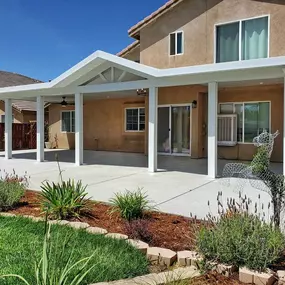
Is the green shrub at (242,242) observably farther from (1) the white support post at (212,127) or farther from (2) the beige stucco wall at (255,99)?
(2) the beige stucco wall at (255,99)

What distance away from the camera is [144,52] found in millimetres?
18359

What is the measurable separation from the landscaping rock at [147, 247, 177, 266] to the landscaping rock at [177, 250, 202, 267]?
0.30ft

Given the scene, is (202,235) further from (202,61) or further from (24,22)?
(24,22)

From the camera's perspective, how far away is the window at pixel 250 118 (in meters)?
16.1

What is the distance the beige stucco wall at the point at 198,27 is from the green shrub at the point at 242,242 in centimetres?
1193

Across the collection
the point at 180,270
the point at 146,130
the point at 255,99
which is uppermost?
the point at 255,99

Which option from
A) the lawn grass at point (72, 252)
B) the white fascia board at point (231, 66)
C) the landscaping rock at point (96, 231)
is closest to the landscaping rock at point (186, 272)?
the lawn grass at point (72, 252)

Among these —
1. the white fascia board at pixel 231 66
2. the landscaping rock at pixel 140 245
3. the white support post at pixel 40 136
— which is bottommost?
the landscaping rock at pixel 140 245

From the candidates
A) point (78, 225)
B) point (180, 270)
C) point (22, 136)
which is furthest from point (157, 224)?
point (22, 136)

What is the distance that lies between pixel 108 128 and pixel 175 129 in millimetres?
6354

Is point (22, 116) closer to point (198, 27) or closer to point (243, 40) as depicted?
point (198, 27)

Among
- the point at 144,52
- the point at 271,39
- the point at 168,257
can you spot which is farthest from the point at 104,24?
the point at 168,257

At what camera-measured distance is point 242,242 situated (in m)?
3.89

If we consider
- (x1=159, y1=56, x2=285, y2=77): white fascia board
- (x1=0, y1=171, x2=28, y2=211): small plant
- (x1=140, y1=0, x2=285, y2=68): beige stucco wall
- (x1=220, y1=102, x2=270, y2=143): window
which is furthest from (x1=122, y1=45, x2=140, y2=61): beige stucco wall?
(x1=0, y1=171, x2=28, y2=211): small plant
